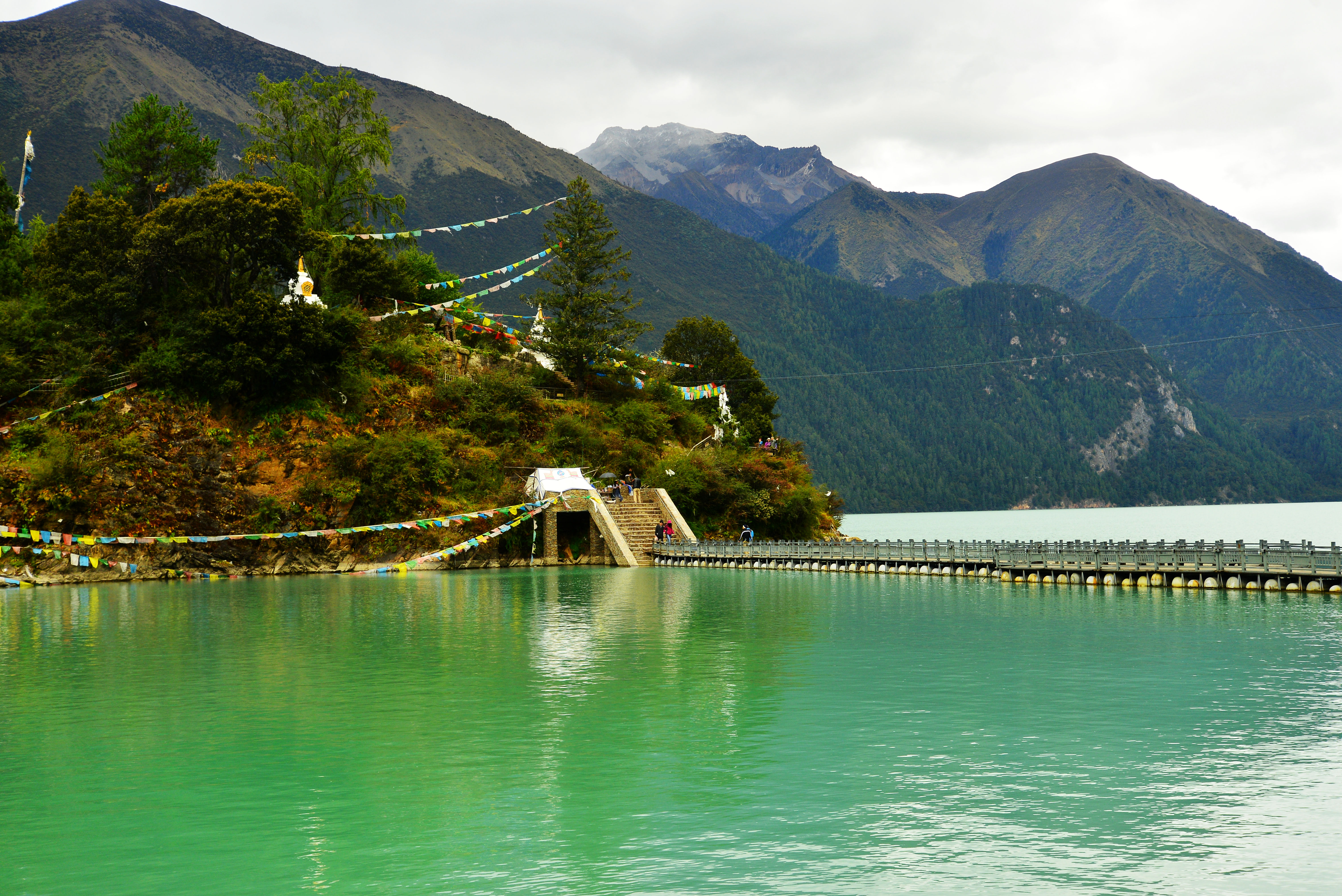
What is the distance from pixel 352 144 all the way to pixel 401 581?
33680 millimetres

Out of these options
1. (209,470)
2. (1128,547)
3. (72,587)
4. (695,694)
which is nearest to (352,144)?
(209,470)

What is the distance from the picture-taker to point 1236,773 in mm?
12672

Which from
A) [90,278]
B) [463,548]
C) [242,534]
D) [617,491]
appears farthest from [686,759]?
[90,278]

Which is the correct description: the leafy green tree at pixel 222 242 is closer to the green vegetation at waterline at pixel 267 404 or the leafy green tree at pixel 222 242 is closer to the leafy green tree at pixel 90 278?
the green vegetation at waterline at pixel 267 404

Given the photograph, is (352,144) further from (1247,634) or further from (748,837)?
(748,837)

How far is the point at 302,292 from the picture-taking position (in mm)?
58875

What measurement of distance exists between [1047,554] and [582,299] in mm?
35844

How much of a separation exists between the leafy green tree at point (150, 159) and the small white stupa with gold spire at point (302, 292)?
12.8 meters

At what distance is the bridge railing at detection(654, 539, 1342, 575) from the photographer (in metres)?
33.6

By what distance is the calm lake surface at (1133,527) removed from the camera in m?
101

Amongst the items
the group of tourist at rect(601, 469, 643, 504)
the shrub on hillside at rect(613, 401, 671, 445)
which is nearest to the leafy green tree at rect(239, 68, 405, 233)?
the shrub on hillside at rect(613, 401, 671, 445)

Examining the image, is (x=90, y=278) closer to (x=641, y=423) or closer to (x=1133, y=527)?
(x=641, y=423)

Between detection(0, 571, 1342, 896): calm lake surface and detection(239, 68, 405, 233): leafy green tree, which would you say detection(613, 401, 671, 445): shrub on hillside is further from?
detection(0, 571, 1342, 896): calm lake surface

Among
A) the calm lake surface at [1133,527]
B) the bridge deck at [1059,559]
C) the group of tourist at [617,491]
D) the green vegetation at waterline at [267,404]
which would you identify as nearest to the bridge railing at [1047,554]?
the bridge deck at [1059,559]
